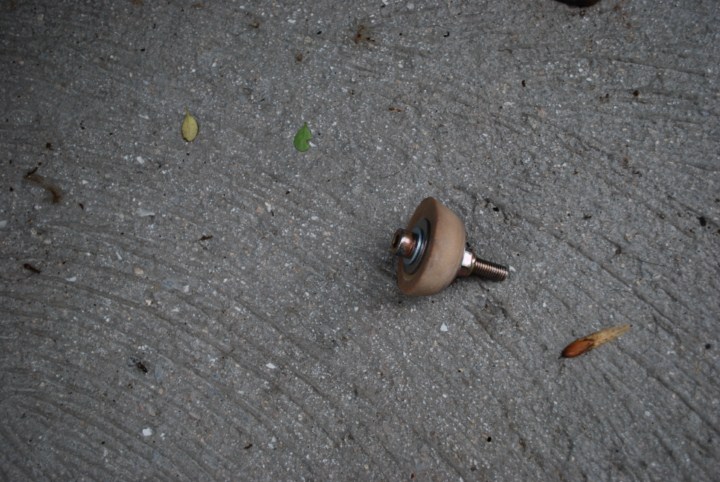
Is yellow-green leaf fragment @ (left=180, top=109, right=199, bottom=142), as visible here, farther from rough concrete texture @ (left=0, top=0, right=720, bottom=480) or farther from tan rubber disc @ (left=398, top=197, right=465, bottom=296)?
tan rubber disc @ (left=398, top=197, right=465, bottom=296)

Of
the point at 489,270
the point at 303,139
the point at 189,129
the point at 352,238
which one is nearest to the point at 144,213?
the point at 189,129

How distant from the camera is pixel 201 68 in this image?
6.79ft

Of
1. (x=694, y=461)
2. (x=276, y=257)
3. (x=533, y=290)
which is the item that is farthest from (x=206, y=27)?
(x=694, y=461)

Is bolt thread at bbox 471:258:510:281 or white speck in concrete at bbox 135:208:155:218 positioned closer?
bolt thread at bbox 471:258:510:281

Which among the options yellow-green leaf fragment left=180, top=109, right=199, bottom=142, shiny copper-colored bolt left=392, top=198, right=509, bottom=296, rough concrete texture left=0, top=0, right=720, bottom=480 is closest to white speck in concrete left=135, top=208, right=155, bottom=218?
rough concrete texture left=0, top=0, right=720, bottom=480

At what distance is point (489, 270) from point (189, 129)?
107cm

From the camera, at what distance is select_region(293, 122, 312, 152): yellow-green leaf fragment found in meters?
1.98

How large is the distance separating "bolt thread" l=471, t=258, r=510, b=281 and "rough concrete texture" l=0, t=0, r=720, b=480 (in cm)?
6

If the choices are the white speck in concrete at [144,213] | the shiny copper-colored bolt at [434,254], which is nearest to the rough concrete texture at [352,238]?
the white speck in concrete at [144,213]

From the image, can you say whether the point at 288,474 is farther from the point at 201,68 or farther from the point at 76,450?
the point at 201,68

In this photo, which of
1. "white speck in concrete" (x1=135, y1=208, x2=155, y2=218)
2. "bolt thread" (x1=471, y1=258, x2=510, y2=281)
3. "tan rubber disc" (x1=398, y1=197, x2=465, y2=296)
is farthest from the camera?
"white speck in concrete" (x1=135, y1=208, x2=155, y2=218)

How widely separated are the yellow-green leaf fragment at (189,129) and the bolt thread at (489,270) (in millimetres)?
1005

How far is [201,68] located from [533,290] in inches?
51.4

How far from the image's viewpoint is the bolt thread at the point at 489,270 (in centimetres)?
174
